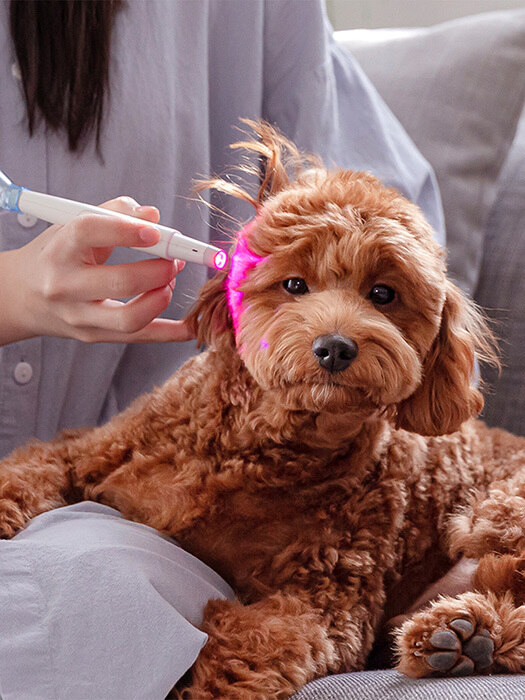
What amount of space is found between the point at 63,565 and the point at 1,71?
0.73 meters

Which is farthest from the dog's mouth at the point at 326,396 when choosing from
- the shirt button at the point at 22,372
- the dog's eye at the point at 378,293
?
the shirt button at the point at 22,372

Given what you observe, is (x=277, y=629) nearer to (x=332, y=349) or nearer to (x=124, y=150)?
Answer: (x=332, y=349)

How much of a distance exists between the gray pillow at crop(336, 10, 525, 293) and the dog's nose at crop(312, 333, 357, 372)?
2.30ft

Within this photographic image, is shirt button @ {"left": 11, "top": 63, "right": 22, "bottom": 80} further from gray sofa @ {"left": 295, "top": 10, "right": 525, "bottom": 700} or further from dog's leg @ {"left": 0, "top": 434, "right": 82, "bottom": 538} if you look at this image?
gray sofa @ {"left": 295, "top": 10, "right": 525, "bottom": 700}

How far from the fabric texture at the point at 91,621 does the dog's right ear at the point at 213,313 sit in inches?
11.0

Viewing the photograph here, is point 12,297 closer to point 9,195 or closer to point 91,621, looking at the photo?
point 9,195

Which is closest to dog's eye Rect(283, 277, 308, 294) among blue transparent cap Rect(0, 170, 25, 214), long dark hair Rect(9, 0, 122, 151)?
blue transparent cap Rect(0, 170, 25, 214)

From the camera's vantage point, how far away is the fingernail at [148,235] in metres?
0.82

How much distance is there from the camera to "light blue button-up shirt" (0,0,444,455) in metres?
1.10

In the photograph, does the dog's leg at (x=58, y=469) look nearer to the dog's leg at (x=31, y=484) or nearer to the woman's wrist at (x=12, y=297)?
the dog's leg at (x=31, y=484)

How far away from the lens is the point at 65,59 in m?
1.06

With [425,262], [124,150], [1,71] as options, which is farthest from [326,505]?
[1,71]

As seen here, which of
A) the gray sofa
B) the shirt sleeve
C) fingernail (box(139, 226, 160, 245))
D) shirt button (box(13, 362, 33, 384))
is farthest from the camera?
the gray sofa

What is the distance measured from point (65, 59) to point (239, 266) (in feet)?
1.51
